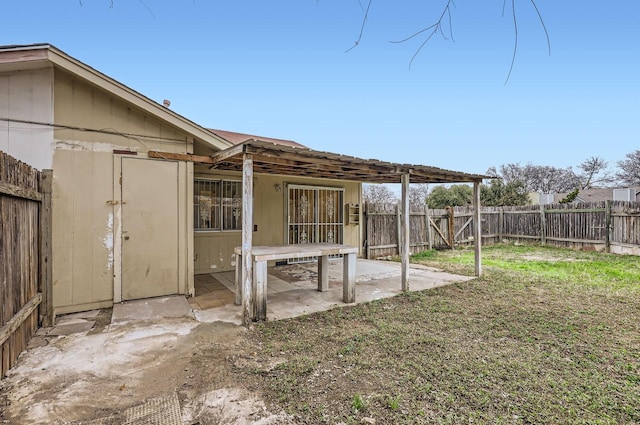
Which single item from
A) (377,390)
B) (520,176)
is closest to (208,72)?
(377,390)

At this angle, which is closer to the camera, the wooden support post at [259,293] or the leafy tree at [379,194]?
the wooden support post at [259,293]

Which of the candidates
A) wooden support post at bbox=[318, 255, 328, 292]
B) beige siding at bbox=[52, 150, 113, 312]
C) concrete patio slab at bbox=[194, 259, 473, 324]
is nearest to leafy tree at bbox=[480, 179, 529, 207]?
concrete patio slab at bbox=[194, 259, 473, 324]

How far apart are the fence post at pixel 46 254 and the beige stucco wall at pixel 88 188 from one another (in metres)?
0.27

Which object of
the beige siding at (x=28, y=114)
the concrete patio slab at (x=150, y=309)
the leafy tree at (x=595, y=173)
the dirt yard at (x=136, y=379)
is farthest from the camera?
the leafy tree at (x=595, y=173)

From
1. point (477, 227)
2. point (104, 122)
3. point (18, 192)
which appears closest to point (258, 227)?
point (104, 122)

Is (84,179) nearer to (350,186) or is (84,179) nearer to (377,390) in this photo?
(377,390)

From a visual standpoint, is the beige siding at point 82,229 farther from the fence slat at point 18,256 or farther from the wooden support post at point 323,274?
the wooden support post at point 323,274

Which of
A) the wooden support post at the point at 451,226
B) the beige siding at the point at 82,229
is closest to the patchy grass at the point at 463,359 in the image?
the beige siding at the point at 82,229

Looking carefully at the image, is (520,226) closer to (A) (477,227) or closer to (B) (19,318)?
(A) (477,227)

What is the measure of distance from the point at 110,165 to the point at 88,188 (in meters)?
0.43

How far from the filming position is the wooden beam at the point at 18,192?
8.46ft

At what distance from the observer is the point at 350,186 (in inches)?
369

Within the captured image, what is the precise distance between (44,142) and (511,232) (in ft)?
49.8

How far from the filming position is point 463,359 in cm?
295
